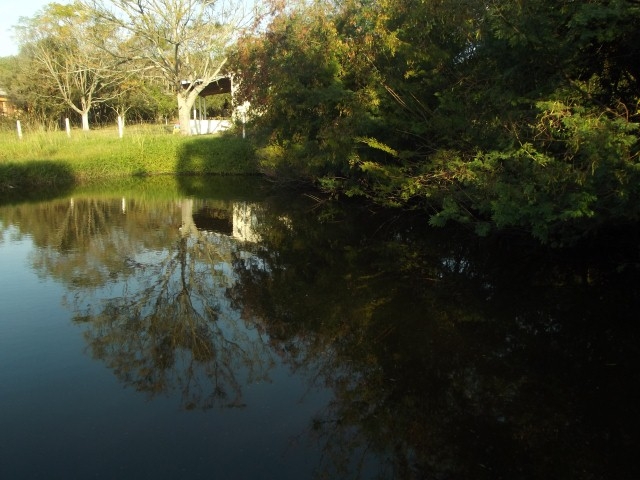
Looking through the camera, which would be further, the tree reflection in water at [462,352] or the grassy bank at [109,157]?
the grassy bank at [109,157]

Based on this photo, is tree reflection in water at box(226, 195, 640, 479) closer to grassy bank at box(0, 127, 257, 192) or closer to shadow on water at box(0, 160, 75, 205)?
shadow on water at box(0, 160, 75, 205)

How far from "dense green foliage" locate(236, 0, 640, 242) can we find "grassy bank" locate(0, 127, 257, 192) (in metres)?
10.1

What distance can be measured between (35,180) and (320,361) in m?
19.0

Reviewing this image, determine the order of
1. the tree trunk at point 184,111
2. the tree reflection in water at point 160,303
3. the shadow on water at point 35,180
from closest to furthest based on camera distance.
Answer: the tree reflection in water at point 160,303 → the shadow on water at point 35,180 → the tree trunk at point 184,111

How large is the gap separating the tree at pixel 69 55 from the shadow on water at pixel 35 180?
481 inches

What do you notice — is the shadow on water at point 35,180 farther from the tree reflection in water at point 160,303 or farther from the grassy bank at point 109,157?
the tree reflection in water at point 160,303

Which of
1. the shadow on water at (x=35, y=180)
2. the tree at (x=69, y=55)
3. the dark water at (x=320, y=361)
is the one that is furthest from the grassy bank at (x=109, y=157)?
the dark water at (x=320, y=361)

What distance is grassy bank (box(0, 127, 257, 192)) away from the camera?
21094 millimetres

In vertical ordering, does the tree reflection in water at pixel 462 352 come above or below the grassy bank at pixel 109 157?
below

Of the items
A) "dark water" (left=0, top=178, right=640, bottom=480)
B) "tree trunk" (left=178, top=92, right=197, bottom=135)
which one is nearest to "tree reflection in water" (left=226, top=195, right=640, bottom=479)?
"dark water" (left=0, top=178, right=640, bottom=480)

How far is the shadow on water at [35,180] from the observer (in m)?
18.7

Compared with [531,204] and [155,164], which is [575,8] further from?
[155,164]

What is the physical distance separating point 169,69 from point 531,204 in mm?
28486

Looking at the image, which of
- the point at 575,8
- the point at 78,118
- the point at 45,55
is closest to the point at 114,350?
the point at 575,8
